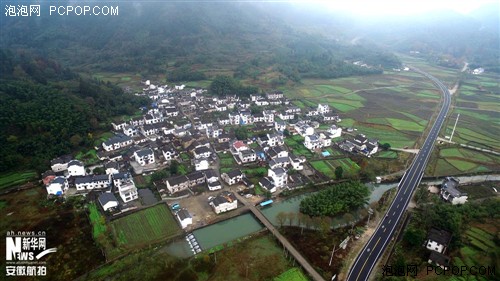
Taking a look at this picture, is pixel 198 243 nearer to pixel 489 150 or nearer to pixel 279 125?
pixel 279 125

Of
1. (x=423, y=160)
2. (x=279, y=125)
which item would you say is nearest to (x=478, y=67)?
(x=423, y=160)

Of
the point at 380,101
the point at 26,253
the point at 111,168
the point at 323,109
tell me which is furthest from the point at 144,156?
the point at 380,101

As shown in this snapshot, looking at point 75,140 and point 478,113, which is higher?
point 478,113

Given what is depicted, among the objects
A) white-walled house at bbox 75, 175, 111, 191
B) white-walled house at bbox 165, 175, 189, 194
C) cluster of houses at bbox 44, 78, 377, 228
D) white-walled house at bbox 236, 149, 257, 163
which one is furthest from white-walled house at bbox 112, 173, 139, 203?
white-walled house at bbox 236, 149, 257, 163

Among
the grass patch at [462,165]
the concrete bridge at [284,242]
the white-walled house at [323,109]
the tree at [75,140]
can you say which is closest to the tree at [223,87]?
the white-walled house at [323,109]

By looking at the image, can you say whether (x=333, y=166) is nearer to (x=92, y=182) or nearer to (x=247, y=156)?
(x=247, y=156)

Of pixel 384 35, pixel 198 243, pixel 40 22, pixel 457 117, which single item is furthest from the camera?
pixel 384 35

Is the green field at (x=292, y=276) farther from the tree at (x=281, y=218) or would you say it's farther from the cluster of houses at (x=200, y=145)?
the cluster of houses at (x=200, y=145)
